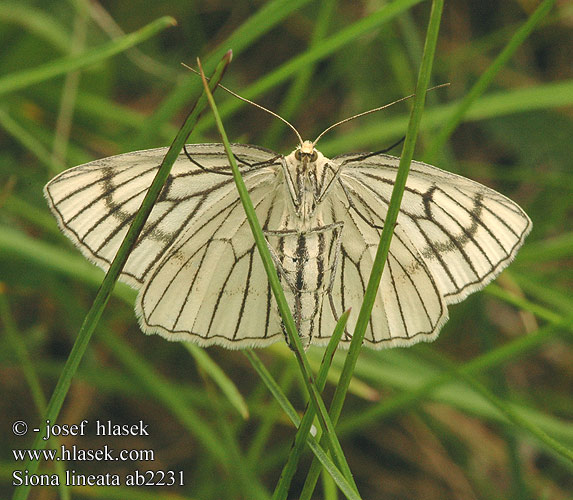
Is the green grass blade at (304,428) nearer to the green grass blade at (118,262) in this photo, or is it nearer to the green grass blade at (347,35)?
the green grass blade at (118,262)

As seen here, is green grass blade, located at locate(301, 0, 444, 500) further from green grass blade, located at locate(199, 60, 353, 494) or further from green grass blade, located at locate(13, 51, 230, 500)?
green grass blade, located at locate(13, 51, 230, 500)

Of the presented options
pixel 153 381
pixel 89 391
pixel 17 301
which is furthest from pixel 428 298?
pixel 17 301

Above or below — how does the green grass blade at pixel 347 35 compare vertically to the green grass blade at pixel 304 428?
above

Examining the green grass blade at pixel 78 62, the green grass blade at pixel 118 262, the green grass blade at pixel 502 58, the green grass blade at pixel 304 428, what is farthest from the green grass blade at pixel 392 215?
the green grass blade at pixel 78 62

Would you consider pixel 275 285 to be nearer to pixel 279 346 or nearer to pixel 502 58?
pixel 502 58

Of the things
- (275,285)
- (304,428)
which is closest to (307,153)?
(275,285)
